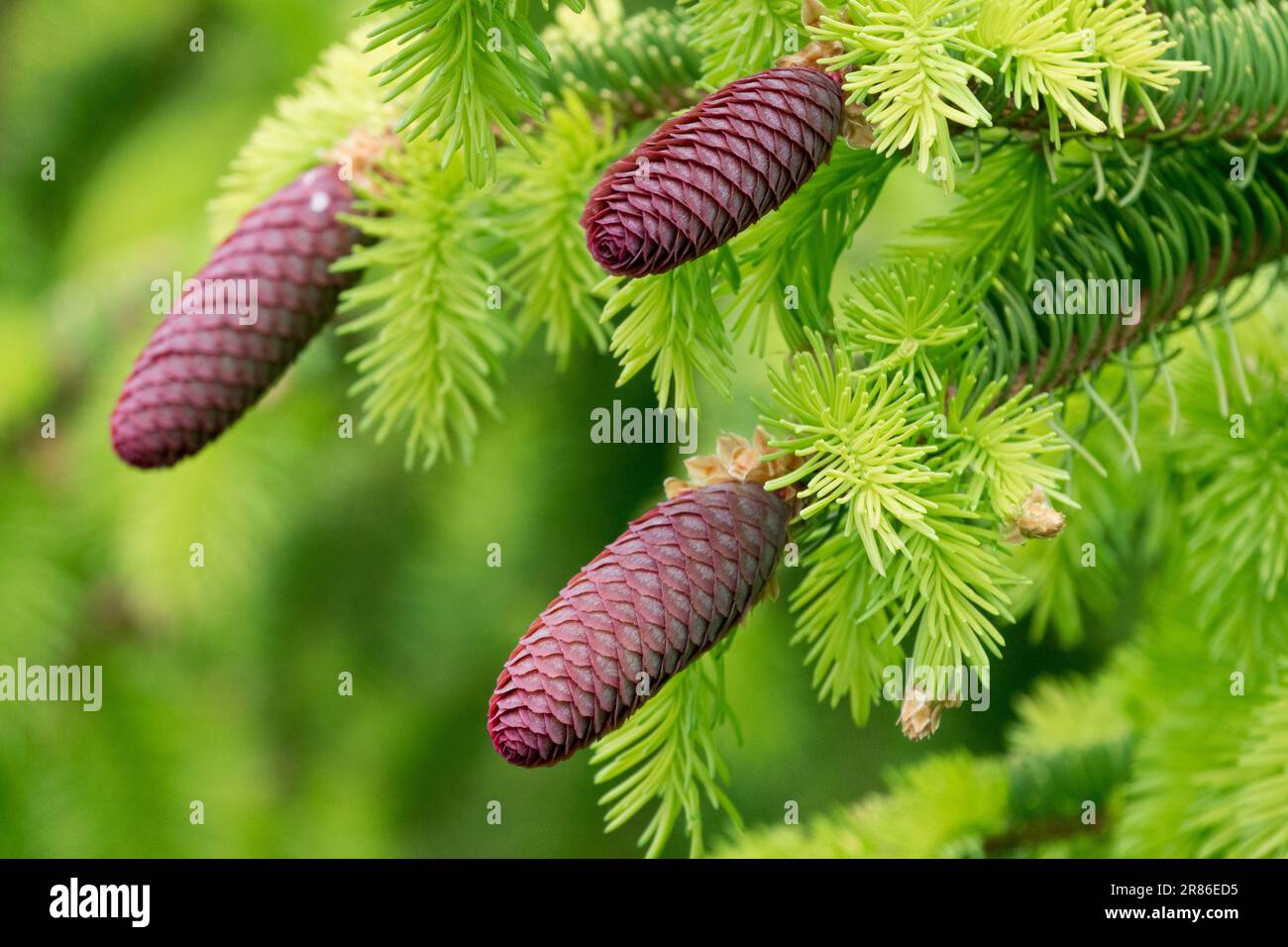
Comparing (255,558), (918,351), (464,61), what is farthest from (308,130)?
(255,558)

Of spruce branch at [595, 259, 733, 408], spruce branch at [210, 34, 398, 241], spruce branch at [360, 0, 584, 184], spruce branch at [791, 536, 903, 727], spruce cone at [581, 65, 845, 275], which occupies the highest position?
spruce branch at [210, 34, 398, 241]

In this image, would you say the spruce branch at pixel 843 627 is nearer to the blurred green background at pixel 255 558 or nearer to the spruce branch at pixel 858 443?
the spruce branch at pixel 858 443

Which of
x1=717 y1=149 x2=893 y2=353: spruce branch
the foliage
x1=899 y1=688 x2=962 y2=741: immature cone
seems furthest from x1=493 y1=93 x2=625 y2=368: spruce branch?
x1=899 y1=688 x2=962 y2=741: immature cone

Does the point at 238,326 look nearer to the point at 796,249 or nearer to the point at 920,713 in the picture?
the point at 796,249

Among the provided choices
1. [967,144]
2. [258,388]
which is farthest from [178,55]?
[967,144]

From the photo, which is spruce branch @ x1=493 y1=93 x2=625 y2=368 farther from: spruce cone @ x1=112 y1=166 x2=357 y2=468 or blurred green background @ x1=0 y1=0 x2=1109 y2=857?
blurred green background @ x1=0 y1=0 x2=1109 y2=857
